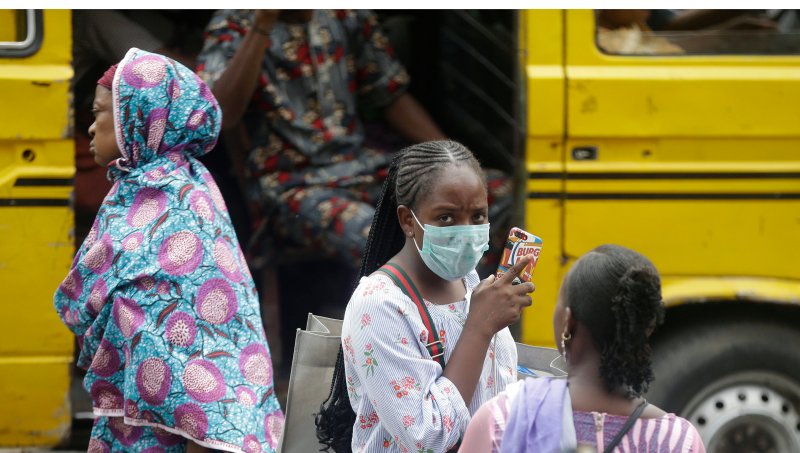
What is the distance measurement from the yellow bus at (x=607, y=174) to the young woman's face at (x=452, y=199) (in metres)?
1.63

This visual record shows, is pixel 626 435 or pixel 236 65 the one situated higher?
pixel 236 65

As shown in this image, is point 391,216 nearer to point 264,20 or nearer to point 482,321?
point 482,321

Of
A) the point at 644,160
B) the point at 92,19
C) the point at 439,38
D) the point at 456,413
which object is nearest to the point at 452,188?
the point at 456,413

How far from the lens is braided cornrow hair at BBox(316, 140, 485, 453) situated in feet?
8.05

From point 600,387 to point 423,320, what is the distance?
19.8 inches

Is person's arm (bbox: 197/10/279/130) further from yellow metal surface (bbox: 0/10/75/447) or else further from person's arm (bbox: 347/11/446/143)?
yellow metal surface (bbox: 0/10/75/447)

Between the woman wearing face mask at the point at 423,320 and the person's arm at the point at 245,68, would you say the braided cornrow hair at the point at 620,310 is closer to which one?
the woman wearing face mask at the point at 423,320

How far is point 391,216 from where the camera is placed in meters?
2.60

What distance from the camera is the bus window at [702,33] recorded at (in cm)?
413

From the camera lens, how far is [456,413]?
90.1 inches

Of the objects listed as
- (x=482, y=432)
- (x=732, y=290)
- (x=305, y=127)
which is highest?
(x=305, y=127)

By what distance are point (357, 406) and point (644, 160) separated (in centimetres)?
197

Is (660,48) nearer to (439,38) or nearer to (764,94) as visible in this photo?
(764,94)

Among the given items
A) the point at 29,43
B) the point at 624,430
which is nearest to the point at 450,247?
the point at 624,430
